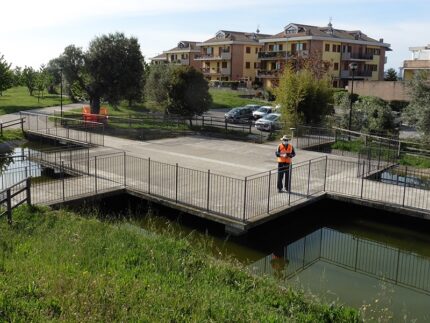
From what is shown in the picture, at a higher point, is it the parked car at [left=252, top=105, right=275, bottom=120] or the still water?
the parked car at [left=252, top=105, right=275, bottom=120]

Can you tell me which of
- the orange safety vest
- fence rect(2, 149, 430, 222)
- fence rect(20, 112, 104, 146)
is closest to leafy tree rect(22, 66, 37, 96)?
fence rect(20, 112, 104, 146)

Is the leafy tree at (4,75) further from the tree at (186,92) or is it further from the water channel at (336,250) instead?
the water channel at (336,250)

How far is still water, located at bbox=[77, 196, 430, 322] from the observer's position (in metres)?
10.1

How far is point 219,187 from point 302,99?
1345cm

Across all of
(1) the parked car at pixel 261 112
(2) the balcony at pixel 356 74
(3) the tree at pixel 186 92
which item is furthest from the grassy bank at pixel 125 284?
(2) the balcony at pixel 356 74

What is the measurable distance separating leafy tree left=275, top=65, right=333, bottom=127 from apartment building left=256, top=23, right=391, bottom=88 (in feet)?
103

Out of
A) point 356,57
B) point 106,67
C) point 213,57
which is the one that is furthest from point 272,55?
point 106,67

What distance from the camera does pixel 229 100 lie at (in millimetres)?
55000

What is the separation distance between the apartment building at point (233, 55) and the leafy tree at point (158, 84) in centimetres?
4119

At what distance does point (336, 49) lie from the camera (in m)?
63.0

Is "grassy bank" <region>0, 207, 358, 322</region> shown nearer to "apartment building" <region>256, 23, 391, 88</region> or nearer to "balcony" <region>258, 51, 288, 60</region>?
"apartment building" <region>256, 23, 391, 88</region>

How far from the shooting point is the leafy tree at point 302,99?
27.7 m

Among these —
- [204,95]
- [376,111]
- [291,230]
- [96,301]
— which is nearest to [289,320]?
[96,301]

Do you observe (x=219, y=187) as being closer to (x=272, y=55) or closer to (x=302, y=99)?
(x=302, y=99)
